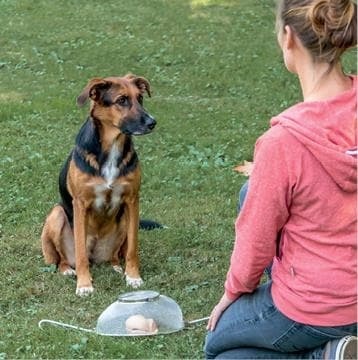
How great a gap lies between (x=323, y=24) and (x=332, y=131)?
1.29 feet

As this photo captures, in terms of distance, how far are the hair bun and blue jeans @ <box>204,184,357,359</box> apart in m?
1.11

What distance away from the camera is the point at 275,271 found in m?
3.62

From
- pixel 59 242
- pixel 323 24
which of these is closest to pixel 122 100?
pixel 59 242

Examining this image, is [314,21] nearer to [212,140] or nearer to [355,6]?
[355,6]

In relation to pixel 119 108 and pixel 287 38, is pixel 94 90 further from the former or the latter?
pixel 287 38

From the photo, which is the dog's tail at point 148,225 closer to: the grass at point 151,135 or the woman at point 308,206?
the grass at point 151,135

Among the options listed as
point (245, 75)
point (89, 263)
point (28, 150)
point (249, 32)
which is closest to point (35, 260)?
point (89, 263)

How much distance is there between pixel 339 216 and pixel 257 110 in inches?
306

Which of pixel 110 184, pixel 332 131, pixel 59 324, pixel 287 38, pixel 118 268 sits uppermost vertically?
pixel 287 38

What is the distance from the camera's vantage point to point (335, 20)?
10.3ft

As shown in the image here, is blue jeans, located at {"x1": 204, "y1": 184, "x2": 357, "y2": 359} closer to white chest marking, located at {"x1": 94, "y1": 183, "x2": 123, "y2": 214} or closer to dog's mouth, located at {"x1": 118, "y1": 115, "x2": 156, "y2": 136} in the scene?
white chest marking, located at {"x1": 94, "y1": 183, "x2": 123, "y2": 214}

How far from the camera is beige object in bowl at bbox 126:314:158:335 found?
4867 mm

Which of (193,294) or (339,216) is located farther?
(193,294)

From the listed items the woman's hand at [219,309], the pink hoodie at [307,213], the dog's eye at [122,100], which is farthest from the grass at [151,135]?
the pink hoodie at [307,213]
